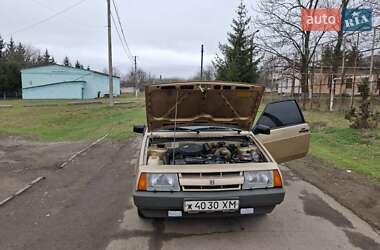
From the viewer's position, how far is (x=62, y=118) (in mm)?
21172

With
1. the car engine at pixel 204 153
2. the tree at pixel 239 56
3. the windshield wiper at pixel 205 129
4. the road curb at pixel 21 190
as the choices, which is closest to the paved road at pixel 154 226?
the road curb at pixel 21 190

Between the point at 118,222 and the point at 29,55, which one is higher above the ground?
the point at 29,55

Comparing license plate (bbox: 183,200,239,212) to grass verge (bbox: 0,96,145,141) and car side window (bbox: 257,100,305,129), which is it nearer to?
car side window (bbox: 257,100,305,129)

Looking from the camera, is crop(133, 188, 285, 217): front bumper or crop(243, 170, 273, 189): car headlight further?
crop(243, 170, 273, 189): car headlight

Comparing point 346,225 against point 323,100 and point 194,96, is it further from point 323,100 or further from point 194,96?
point 323,100

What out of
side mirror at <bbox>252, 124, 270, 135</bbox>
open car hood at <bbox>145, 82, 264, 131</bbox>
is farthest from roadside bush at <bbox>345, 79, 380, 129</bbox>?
open car hood at <bbox>145, 82, 264, 131</bbox>

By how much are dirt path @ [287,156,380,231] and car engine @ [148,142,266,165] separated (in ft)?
5.72

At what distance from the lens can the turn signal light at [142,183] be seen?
3766 mm

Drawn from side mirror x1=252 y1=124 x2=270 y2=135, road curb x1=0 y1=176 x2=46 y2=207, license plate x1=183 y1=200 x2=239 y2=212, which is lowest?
road curb x1=0 y1=176 x2=46 y2=207

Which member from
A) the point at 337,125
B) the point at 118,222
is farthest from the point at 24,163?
the point at 337,125

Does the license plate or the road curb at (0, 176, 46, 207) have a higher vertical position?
the license plate

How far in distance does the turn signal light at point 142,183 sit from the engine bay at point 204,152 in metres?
0.42

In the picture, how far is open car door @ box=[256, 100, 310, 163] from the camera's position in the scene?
225 inches

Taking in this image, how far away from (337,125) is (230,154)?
1066 cm
